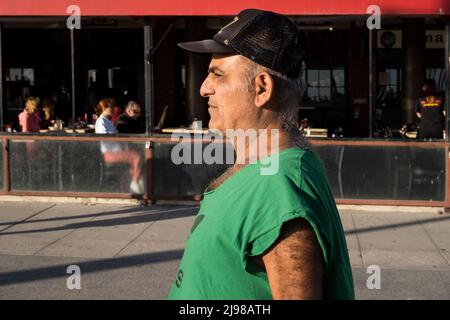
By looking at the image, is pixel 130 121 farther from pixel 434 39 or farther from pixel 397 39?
pixel 434 39

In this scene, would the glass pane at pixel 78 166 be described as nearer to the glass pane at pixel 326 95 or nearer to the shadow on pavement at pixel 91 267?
the shadow on pavement at pixel 91 267

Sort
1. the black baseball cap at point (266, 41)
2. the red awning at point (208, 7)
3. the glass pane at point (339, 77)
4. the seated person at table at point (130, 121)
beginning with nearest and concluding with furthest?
the black baseball cap at point (266, 41) < the red awning at point (208, 7) < the seated person at table at point (130, 121) < the glass pane at point (339, 77)

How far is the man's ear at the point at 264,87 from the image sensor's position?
82.3 inches

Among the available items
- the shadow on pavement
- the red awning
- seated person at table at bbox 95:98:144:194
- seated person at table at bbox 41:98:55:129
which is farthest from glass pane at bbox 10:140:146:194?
seated person at table at bbox 41:98:55:129

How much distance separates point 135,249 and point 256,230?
623cm

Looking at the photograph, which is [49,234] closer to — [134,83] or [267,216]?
[267,216]

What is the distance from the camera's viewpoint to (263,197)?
75.0 inches

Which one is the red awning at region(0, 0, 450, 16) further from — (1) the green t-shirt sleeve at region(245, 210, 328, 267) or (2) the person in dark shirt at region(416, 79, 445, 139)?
(1) the green t-shirt sleeve at region(245, 210, 328, 267)

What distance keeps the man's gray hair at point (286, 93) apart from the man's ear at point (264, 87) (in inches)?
0.5

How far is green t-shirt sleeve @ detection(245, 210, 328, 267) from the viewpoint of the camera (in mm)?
1830

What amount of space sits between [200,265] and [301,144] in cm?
47

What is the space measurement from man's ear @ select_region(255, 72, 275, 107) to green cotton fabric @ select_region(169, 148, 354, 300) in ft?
0.56

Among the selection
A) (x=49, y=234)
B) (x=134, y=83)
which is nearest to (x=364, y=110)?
(x=134, y=83)

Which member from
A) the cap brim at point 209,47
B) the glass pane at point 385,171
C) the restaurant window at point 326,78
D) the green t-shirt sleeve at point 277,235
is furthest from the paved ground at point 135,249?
the restaurant window at point 326,78
